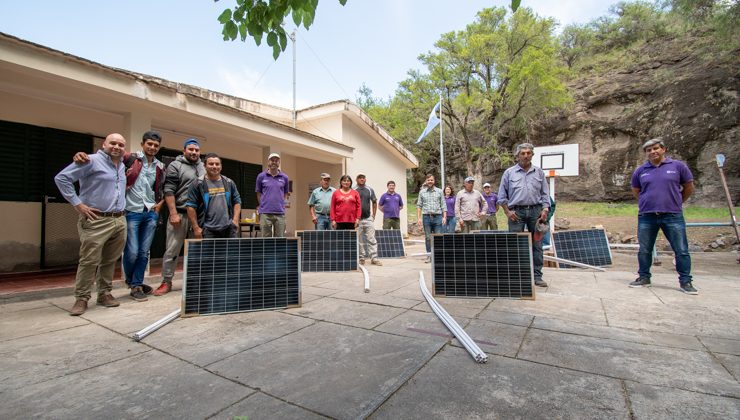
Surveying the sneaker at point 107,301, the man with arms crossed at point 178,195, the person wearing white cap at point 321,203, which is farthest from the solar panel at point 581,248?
the sneaker at point 107,301

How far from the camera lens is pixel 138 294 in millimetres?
3879

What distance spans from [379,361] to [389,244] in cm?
567

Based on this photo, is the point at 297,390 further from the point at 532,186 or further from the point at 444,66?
the point at 444,66

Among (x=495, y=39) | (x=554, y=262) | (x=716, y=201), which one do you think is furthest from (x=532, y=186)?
(x=716, y=201)

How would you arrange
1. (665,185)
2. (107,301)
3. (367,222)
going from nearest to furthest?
1. (107,301)
2. (665,185)
3. (367,222)

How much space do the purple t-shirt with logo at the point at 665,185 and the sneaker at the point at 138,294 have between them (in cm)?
629

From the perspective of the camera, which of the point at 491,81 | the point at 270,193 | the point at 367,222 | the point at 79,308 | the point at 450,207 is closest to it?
the point at 79,308

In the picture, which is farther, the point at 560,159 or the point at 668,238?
the point at 560,159

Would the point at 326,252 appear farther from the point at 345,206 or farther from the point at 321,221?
the point at 321,221

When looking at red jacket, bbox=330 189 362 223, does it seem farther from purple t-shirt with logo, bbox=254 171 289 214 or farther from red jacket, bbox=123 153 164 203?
red jacket, bbox=123 153 164 203

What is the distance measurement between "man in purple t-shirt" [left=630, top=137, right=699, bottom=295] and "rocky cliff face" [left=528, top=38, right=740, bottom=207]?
17735mm

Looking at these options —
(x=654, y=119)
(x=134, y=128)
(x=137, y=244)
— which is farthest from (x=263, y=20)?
(x=654, y=119)

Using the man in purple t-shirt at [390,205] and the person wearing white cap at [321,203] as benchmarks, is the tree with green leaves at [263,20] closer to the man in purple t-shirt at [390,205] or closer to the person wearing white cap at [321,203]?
the person wearing white cap at [321,203]

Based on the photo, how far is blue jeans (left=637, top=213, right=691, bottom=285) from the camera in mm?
4105
